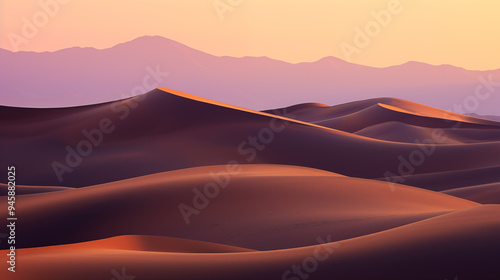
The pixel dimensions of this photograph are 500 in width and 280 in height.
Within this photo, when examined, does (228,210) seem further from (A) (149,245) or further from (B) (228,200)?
(A) (149,245)

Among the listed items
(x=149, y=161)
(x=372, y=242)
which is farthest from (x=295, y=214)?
(x=149, y=161)

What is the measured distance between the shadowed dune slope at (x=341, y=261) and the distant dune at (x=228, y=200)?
22mm

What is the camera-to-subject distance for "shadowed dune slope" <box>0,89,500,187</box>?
28203 millimetres

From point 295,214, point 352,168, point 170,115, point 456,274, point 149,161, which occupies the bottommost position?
point 456,274

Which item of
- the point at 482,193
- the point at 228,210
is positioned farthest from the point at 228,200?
the point at 482,193

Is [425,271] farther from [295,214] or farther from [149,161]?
[149,161]

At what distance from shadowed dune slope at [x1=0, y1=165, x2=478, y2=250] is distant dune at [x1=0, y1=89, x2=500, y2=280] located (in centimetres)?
4

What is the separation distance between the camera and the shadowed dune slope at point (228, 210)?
1190 cm

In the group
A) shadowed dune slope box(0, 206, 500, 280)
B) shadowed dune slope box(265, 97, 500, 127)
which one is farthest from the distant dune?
shadowed dune slope box(265, 97, 500, 127)

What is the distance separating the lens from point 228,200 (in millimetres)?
14023

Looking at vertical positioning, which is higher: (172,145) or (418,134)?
(418,134)

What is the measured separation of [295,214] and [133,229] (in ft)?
11.0

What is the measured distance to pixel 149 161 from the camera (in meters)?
28.0

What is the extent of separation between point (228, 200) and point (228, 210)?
56 cm
